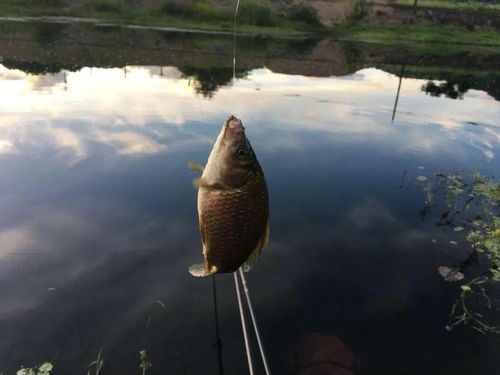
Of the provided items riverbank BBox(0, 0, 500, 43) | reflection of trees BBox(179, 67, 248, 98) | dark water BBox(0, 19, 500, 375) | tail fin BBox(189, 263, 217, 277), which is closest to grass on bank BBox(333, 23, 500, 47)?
riverbank BBox(0, 0, 500, 43)

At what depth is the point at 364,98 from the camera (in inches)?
647

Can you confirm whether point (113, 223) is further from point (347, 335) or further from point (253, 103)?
point (253, 103)

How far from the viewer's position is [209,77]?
17969 millimetres

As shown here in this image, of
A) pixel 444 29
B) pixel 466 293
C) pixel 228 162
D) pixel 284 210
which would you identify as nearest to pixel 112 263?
pixel 284 210

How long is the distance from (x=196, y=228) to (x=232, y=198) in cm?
442

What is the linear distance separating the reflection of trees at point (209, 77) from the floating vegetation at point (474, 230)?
9241mm

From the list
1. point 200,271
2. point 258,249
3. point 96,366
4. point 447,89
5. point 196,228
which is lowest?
point 96,366

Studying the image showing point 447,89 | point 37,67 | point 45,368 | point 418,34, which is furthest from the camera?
point 418,34

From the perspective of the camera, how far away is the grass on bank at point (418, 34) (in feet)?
142

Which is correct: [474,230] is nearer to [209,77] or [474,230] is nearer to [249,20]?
[209,77]

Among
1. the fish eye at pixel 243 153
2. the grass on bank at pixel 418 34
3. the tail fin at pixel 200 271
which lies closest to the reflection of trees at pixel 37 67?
the tail fin at pixel 200 271

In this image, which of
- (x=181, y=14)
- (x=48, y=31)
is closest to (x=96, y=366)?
(x=48, y=31)

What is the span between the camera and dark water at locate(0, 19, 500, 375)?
14.4ft

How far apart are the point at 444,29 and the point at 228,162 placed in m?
57.4
